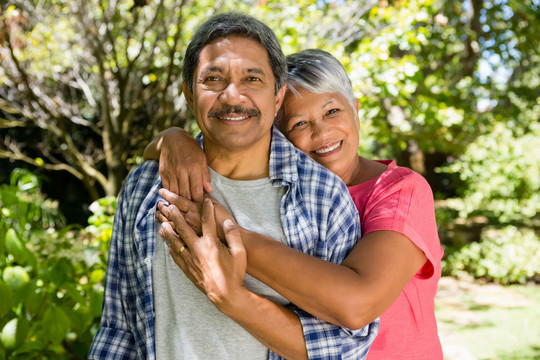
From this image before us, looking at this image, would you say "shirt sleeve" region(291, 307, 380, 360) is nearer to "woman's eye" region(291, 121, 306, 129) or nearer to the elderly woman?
the elderly woman

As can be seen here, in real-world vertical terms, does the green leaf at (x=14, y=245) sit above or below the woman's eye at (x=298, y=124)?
below

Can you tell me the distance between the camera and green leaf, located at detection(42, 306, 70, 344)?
93.0 inches

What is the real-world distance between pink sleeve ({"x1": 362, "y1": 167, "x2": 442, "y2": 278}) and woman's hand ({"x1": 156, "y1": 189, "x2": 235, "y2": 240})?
49cm

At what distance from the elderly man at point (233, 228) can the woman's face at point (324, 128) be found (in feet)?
0.82

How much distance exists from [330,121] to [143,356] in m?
1.10

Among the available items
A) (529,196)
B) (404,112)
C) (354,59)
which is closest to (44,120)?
(354,59)

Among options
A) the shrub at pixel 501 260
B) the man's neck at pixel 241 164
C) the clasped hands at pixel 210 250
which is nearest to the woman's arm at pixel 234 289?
the clasped hands at pixel 210 250

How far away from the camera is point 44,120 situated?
516 centimetres

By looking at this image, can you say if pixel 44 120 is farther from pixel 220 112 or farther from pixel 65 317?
pixel 220 112

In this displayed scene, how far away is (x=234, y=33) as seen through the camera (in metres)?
1.58

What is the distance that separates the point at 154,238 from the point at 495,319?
536 cm

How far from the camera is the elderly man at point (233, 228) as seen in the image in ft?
4.60

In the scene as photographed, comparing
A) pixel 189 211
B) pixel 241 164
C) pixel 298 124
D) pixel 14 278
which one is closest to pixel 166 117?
pixel 14 278

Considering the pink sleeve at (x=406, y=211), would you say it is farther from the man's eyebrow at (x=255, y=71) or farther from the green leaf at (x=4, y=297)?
the green leaf at (x=4, y=297)
